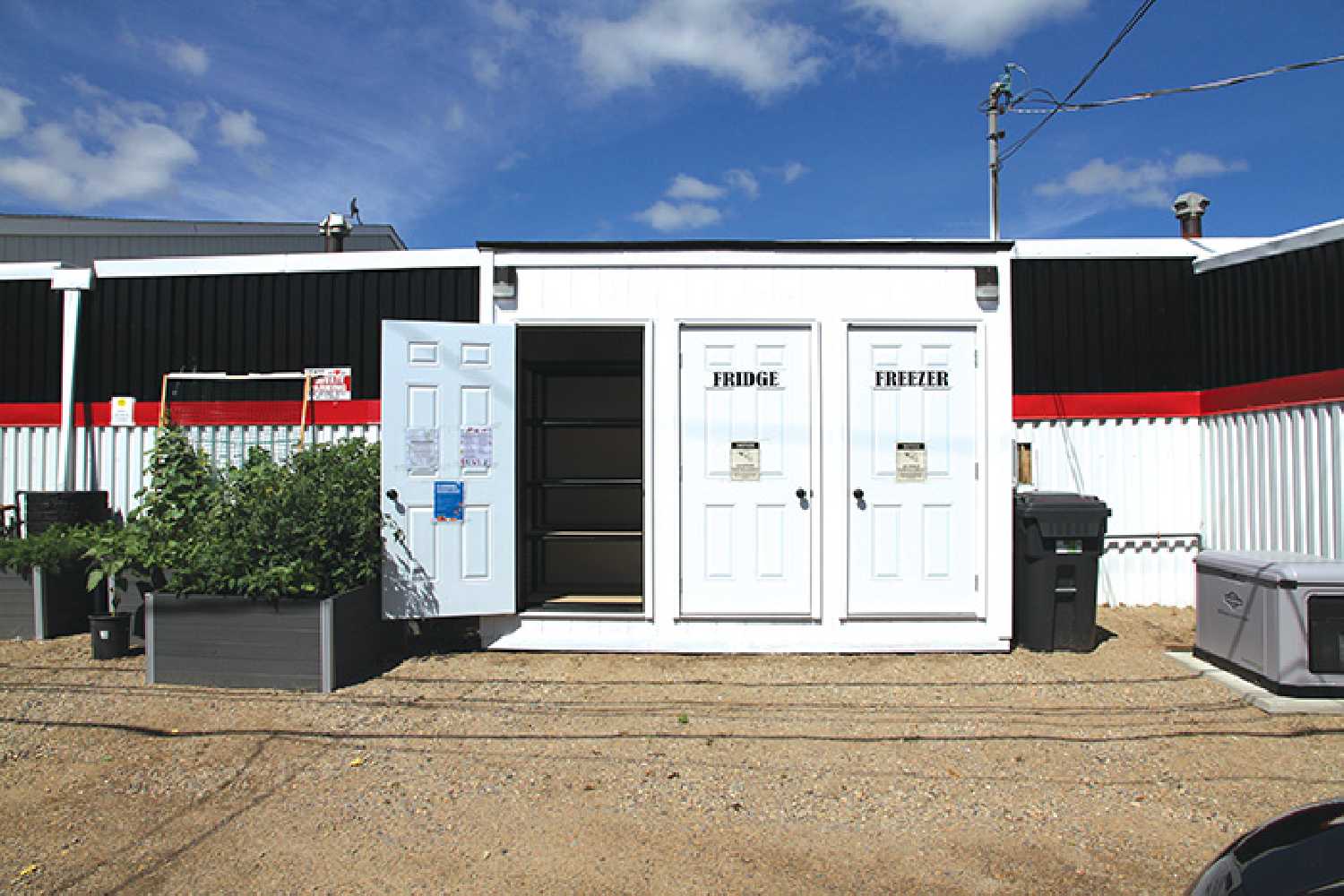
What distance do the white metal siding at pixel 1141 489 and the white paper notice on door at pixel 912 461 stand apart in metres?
2.49

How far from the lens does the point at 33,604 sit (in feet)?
22.6

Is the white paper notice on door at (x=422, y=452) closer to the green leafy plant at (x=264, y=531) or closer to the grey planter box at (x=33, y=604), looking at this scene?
the green leafy plant at (x=264, y=531)

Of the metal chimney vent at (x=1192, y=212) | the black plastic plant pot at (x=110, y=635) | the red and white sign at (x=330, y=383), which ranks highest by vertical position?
the metal chimney vent at (x=1192, y=212)

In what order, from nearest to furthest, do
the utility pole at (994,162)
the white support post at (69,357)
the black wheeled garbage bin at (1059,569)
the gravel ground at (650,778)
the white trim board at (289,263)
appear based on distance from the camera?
1. the gravel ground at (650,778)
2. the black wheeled garbage bin at (1059,569)
3. the white trim board at (289,263)
4. the white support post at (69,357)
5. the utility pole at (994,162)

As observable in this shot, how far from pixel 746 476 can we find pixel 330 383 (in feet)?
13.8

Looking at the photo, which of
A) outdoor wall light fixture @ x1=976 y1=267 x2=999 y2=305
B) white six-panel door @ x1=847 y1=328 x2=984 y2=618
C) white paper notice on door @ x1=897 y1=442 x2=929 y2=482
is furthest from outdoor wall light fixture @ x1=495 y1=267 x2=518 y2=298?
outdoor wall light fixture @ x1=976 y1=267 x2=999 y2=305

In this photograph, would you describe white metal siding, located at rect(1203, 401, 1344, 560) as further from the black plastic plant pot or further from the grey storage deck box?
the black plastic plant pot

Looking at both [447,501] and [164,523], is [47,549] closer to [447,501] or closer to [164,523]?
[164,523]

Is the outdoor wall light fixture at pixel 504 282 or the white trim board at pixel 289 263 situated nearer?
the outdoor wall light fixture at pixel 504 282

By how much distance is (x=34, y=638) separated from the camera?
689 centimetres

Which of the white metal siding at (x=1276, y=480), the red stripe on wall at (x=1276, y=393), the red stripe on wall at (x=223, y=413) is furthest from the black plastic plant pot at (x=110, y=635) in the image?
the red stripe on wall at (x=1276, y=393)

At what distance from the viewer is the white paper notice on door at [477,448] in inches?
249

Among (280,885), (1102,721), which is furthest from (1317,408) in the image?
(280,885)

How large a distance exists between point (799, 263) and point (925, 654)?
3.20m
